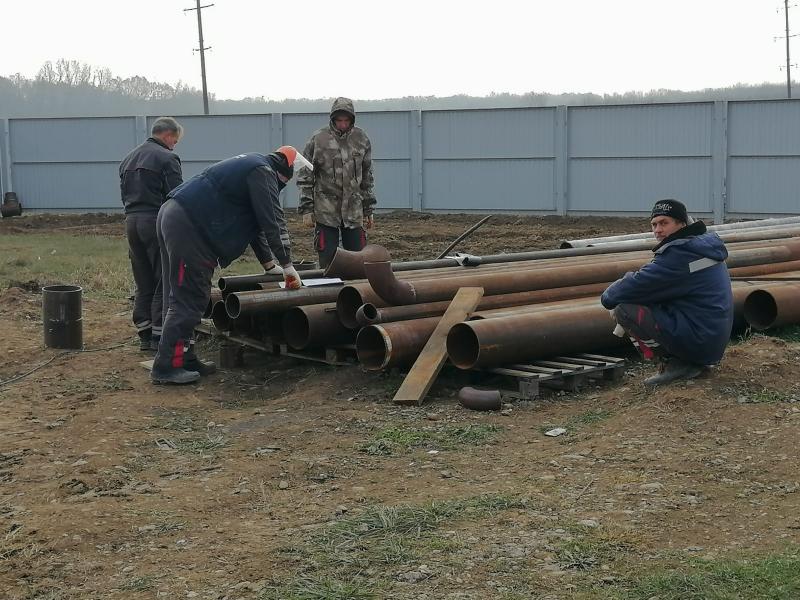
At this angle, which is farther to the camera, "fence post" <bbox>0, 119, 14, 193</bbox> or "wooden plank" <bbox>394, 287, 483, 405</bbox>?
"fence post" <bbox>0, 119, 14, 193</bbox>

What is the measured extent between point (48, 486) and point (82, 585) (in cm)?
147

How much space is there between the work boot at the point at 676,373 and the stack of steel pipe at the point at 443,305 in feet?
2.61

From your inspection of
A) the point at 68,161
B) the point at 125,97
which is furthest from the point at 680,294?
the point at 125,97

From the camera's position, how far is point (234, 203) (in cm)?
812

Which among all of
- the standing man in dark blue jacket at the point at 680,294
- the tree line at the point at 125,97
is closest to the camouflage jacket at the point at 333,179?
the standing man in dark blue jacket at the point at 680,294

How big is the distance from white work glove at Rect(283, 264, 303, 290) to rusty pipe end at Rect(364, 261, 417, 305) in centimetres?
63

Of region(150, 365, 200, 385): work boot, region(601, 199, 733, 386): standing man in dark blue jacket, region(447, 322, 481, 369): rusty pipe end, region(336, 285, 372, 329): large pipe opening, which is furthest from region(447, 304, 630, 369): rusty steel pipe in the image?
region(150, 365, 200, 385): work boot

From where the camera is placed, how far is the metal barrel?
9453 millimetres

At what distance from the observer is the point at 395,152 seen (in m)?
26.3

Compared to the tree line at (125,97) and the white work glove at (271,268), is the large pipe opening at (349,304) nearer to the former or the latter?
the white work glove at (271,268)

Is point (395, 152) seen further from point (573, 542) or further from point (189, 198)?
point (573, 542)

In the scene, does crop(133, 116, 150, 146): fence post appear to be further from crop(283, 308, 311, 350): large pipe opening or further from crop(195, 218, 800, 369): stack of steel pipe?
crop(283, 308, 311, 350): large pipe opening

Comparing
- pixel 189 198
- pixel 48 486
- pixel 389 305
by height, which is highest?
pixel 189 198

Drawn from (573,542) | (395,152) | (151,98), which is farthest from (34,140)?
(151,98)
